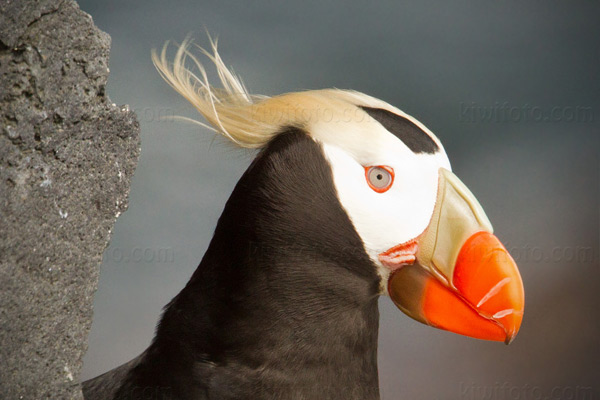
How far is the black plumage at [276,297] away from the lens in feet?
6.16

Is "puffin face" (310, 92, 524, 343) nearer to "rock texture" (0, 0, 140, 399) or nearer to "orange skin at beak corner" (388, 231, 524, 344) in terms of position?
"orange skin at beak corner" (388, 231, 524, 344)

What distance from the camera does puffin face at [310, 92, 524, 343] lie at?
1862mm

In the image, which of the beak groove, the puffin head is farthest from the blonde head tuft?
the beak groove

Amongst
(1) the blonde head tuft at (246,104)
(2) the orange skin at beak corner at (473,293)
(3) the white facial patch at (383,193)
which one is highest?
(1) the blonde head tuft at (246,104)

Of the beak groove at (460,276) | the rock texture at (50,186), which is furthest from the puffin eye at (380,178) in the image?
the rock texture at (50,186)

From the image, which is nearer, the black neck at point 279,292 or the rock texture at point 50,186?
the rock texture at point 50,186

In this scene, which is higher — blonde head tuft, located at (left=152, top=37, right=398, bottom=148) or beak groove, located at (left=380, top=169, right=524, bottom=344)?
blonde head tuft, located at (left=152, top=37, right=398, bottom=148)

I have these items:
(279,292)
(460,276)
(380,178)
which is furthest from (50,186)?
(460,276)

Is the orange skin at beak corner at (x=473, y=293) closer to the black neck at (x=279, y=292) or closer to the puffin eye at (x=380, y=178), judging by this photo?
the black neck at (x=279, y=292)

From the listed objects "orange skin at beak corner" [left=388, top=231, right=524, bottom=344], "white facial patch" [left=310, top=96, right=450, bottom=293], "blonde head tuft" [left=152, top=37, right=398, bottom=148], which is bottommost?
"orange skin at beak corner" [left=388, top=231, right=524, bottom=344]

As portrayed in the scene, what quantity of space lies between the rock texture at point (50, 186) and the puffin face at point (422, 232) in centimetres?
60

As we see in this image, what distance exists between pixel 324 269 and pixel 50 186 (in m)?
0.70

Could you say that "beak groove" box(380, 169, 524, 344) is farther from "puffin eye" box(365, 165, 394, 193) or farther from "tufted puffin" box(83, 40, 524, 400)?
"puffin eye" box(365, 165, 394, 193)

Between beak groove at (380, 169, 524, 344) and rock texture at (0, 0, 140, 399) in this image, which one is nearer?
rock texture at (0, 0, 140, 399)
